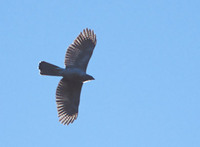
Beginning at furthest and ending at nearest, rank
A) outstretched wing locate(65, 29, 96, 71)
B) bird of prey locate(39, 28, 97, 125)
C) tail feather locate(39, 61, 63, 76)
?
outstretched wing locate(65, 29, 96, 71) → bird of prey locate(39, 28, 97, 125) → tail feather locate(39, 61, 63, 76)

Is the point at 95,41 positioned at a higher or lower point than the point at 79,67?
higher

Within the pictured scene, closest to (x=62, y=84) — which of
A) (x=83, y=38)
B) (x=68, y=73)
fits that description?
(x=68, y=73)

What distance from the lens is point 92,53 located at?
47.5 ft

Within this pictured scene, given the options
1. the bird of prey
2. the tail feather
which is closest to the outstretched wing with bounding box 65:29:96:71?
the bird of prey

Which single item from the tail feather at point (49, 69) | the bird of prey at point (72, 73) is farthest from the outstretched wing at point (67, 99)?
the tail feather at point (49, 69)

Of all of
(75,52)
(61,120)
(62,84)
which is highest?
(75,52)

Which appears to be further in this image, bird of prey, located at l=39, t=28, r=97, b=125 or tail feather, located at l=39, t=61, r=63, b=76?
bird of prey, located at l=39, t=28, r=97, b=125

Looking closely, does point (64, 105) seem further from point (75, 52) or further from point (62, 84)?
point (75, 52)

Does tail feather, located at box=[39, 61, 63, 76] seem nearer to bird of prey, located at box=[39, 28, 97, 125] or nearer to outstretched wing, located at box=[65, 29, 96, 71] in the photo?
bird of prey, located at box=[39, 28, 97, 125]

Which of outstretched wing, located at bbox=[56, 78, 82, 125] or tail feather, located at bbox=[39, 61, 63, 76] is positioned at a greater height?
tail feather, located at bbox=[39, 61, 63, 76]

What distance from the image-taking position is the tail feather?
44.9 ft

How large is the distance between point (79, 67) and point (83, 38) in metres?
1.00

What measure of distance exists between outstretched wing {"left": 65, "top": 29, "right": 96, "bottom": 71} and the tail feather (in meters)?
0.43

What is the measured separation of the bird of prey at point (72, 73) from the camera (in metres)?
13.9
